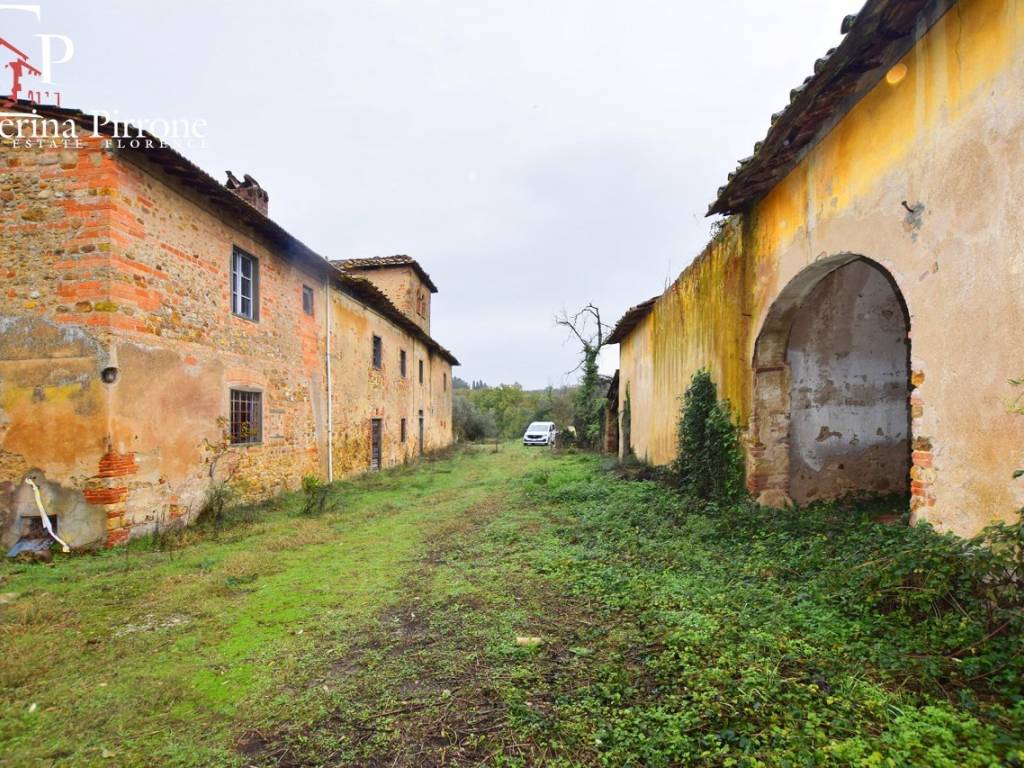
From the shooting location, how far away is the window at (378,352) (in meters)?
15.6

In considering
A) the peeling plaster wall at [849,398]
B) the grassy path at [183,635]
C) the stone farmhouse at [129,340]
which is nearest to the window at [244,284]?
the stone farmhouse at [129,340]

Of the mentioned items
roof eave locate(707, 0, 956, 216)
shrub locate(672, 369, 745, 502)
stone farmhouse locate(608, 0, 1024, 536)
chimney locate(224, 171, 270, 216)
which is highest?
chimney locate(224, 171, 270, 216)

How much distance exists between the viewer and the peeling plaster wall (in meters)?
6.30

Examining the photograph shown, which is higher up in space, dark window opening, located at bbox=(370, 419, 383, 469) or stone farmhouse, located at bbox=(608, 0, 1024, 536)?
stone farmhouse, located at bbox=(608, 0, 1024, 536)

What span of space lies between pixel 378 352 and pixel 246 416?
275 inches

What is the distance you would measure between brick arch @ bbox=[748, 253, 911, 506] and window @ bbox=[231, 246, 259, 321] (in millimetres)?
8781

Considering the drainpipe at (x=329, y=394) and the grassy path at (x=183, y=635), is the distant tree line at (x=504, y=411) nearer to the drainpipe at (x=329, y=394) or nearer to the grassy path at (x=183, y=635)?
the drainpipe at (x=329, y=394)

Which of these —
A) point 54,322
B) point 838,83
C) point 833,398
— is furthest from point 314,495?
point 838,83

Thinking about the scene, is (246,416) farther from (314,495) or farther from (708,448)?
(708,448)

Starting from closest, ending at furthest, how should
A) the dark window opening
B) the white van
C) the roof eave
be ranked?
the roof eave
the dark window opening
the white van

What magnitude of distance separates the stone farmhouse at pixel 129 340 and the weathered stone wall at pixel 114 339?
2 cm

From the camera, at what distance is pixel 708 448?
7266 millimetres

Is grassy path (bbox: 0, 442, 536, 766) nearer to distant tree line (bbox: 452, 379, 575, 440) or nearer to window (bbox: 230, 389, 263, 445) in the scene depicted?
window (bbox: 230, 389, 263, 445)

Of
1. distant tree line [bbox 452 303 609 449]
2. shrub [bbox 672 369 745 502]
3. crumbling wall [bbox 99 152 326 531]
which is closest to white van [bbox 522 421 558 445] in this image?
distant tree line [bbox 452 303 609 449]
